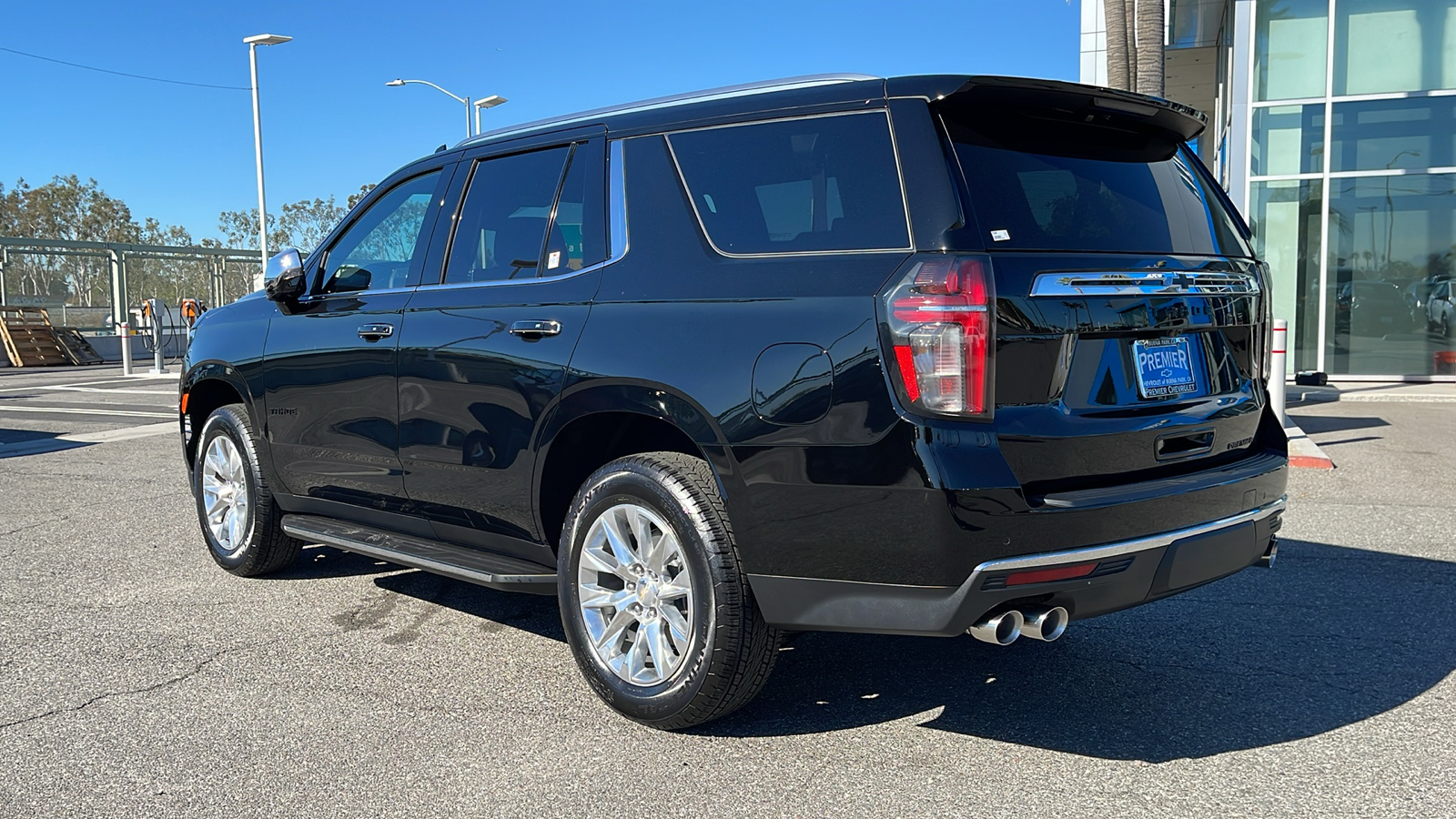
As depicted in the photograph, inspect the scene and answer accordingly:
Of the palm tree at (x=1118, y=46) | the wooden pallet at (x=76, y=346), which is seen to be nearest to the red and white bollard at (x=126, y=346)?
the wooden pallet at (x=76, y=346)

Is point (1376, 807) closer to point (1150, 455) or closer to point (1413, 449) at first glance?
point (1150, 455)

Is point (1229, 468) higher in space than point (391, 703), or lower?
higher

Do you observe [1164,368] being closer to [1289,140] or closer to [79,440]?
[79,440]

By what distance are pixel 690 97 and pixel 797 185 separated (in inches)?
26.3

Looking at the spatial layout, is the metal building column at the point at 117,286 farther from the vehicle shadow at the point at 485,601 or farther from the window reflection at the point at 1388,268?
the vehicle shadow at the point at 485,601

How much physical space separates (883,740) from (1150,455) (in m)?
1.14

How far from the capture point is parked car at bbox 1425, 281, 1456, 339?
56.1ft

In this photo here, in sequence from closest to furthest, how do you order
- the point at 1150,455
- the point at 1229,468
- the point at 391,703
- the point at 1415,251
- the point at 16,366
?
the point at 1150,455 → the point at 1229,468 → the point at 391,703 → the point at 1415,251 → the point at 16,366

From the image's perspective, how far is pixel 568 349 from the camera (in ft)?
12.8

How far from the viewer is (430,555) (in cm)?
443

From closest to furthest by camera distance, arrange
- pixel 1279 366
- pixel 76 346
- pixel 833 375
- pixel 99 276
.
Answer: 1. pixel 833 375
2. pixel 1279 366
3. pixel 76 346
4. pixel 99 276

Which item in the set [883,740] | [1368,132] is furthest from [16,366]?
[883,740]

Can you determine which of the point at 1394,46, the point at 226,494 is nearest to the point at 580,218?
the point at 226,494

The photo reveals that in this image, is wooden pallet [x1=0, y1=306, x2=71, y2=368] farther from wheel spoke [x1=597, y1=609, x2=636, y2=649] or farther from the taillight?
the taillight
